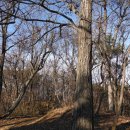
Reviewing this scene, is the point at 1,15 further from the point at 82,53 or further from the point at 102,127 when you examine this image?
the point at 102,127

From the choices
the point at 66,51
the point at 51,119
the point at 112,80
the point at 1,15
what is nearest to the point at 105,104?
the point at 66,51

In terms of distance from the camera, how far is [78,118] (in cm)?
998

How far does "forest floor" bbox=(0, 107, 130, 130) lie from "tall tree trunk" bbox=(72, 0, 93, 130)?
5.76 meters

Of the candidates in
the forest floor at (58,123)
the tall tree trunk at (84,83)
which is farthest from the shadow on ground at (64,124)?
the tall tree trunk at (84,83)

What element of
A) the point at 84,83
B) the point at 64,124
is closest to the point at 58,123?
the point at 64,124

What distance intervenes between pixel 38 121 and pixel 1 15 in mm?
7445

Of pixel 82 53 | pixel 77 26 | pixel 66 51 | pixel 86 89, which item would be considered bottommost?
pixel 86 89

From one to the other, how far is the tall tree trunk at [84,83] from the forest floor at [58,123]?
18.9 ft

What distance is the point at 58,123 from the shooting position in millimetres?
17641

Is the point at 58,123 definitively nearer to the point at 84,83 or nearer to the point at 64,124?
the point at 64,124

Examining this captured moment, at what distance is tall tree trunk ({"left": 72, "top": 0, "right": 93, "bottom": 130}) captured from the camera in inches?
392

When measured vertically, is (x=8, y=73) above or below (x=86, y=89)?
above

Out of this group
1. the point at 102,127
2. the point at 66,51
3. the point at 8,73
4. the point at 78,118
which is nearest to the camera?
the point at 78,118

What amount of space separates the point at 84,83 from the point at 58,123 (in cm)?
790
